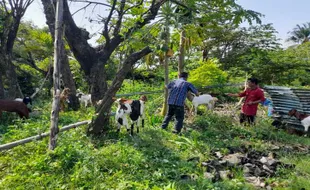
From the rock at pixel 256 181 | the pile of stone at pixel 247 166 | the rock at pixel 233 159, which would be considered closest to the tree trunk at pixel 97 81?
the pile of stone at pixel 247 166

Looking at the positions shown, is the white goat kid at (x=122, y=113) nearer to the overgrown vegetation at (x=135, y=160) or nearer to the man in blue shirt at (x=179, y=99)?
the overgrown vegetation at (x=135, y=160)

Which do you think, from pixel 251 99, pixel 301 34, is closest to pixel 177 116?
pixel 251 99

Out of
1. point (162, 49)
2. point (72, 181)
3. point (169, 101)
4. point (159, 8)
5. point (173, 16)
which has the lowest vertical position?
point (72, 181)

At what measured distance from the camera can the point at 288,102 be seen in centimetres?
798

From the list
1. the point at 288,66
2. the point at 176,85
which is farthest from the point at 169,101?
the point at 288,66

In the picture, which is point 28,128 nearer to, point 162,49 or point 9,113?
point 9,113

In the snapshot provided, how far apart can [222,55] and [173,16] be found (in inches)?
546

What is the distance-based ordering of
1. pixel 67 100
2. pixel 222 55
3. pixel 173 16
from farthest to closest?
pixel 222 55 → pixel 67 100 → pixel 173 16

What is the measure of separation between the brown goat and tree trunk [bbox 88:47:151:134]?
2.92 m

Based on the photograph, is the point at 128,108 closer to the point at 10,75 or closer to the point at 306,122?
the point at 306,122

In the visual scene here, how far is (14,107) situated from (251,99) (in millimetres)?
6191

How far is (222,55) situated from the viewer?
19.2 m

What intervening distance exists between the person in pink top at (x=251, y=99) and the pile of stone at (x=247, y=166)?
2.13m

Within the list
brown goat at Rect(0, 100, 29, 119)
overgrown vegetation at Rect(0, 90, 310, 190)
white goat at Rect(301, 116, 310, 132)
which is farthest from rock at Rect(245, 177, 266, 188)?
brown goat at Rect(0, 100, 29, 119)
